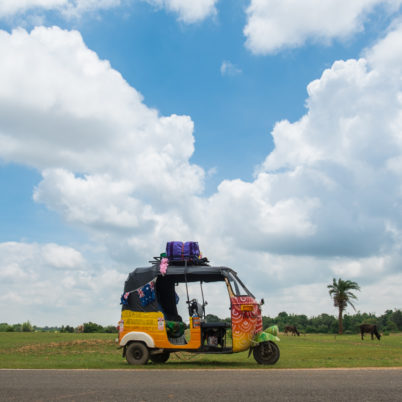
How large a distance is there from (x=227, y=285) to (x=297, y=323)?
80789 millimetres

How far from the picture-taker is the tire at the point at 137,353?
51.7ft

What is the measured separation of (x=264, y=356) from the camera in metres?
15.1

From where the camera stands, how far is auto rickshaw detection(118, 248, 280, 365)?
1508cm

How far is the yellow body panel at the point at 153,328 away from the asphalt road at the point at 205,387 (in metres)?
3.53

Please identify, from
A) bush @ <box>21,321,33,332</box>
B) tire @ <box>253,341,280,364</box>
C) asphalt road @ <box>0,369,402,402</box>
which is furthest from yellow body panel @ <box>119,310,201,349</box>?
bush @ <box>21,321,33,332</box>

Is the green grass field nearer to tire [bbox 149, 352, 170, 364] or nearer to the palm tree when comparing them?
tire [bbox 149, 352, 170, 364]

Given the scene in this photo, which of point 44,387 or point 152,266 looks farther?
point 152,266

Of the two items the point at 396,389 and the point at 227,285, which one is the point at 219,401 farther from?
the point at 227,285

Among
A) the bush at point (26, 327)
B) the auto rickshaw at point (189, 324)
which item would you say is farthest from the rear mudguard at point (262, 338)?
the bush at point (26, 327)

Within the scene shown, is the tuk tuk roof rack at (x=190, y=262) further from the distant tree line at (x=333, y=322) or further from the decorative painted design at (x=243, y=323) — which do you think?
the distant tree line at (x=333, y=322)

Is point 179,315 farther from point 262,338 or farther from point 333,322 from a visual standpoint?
point 333,322

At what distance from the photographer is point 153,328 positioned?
15.9m

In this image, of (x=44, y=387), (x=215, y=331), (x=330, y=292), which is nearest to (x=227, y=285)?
(x=215, y=331)

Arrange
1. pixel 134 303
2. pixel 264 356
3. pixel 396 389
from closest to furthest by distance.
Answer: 1. pixel 396 389
2. pixel 264 356
3. pixel 134 303
